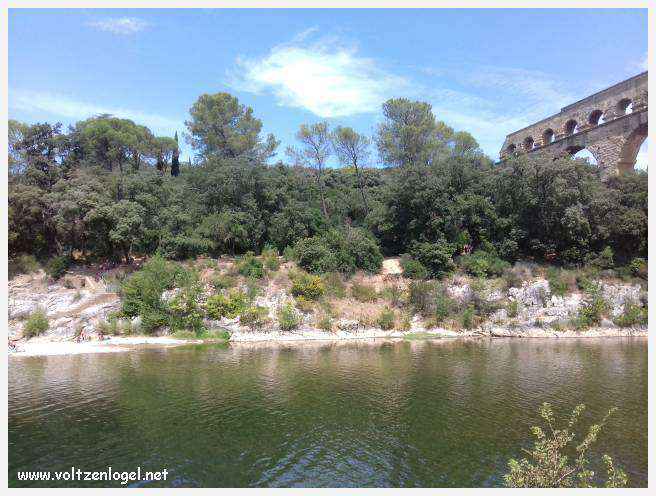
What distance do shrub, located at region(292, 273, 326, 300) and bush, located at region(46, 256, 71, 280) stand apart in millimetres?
17435

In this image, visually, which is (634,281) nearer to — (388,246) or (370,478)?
(388,246)

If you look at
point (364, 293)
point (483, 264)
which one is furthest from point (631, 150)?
point (364, 293)

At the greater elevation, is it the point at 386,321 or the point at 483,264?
the point at 483,264

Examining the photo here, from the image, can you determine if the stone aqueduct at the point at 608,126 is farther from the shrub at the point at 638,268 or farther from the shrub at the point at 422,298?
the shrub at the point at 422,298

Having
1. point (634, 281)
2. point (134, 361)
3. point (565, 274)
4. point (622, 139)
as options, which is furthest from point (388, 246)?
point (134, 361)

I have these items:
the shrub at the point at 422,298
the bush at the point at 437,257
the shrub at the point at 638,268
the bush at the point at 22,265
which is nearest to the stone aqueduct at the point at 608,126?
the shrub at the point at 638,268

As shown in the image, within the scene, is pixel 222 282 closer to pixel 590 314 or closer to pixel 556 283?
pixel 556 283

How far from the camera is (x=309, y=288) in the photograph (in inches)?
1313

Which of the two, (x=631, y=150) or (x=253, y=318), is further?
(x=631, y=150)

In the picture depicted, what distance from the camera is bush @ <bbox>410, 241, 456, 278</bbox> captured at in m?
35.8

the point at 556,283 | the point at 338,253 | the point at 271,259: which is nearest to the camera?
the point at 556,283

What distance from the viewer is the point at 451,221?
36.9m

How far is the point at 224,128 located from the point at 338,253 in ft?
68.9

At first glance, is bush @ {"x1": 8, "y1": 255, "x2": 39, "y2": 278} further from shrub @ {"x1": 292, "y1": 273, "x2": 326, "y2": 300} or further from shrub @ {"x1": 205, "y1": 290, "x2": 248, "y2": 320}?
shrub @ {"x1": 292, "y1": 273, "x2": 326, "y2": 300}
